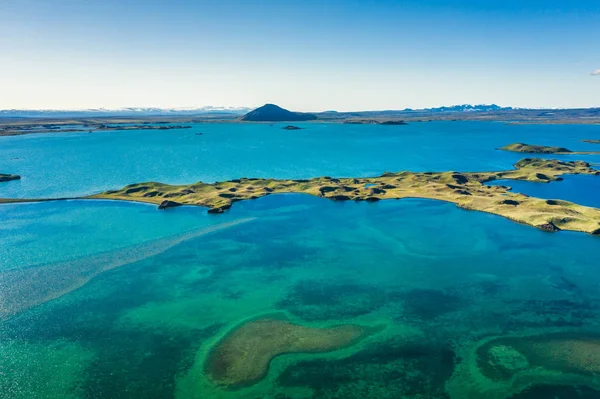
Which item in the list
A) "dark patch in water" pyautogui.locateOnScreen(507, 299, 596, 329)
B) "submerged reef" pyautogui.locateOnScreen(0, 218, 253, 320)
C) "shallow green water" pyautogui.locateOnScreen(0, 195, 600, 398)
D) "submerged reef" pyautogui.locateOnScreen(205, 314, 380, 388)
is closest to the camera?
"shallow green water" pyautogui.locateOnScreen(0, 195, 600, 398)

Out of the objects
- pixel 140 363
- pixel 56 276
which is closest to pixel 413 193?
pixel 56 276

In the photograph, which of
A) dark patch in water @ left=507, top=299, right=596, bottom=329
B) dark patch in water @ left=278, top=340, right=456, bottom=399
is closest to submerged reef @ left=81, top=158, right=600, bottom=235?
dark patch in water @ left=507, top=299, right=596, bottom=329

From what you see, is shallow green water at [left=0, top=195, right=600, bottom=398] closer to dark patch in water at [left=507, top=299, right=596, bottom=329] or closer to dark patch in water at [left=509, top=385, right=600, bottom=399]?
dark patch in water at [left=507, top=299, right=596, bottom=329]

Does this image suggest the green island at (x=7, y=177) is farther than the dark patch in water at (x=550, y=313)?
Yes

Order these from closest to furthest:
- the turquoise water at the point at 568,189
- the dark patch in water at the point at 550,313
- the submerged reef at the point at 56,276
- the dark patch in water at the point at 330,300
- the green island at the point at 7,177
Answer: the dark patch in water at the point at 550,313, the dark patch in water at the point at 330,300, the submerged reef at the point at 56,276, the turquoise water at the point at 568,189, the green island at the point at 7,177

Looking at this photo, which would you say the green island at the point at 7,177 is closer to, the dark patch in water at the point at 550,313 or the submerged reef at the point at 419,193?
the submerged reef at the point at 419,193

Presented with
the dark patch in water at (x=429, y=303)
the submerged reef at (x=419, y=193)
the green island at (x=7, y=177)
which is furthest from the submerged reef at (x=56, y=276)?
the green island at (x=7, y=177)
